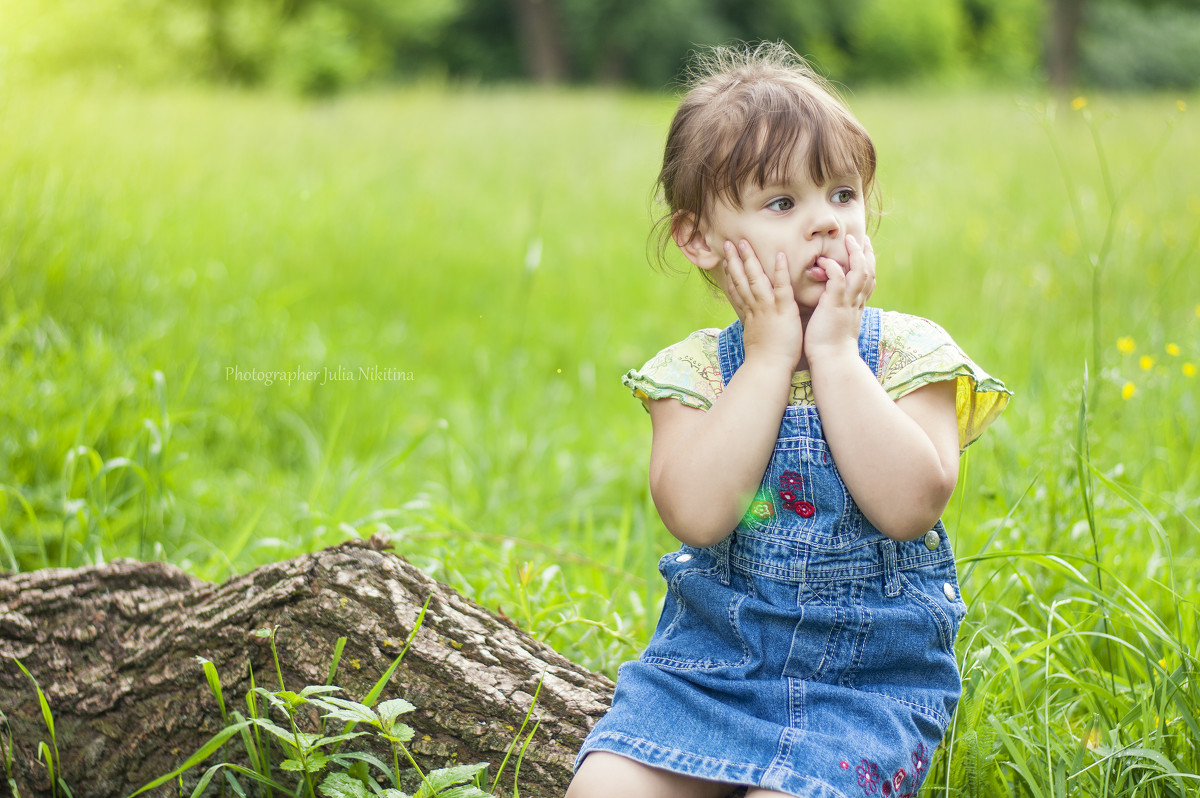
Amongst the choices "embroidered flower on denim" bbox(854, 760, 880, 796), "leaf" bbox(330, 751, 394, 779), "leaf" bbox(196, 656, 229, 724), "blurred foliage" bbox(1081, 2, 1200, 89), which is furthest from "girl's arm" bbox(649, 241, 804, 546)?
"blurred foliage" bbox(1081, 2, 1200, 89)

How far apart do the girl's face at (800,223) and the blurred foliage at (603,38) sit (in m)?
11.3

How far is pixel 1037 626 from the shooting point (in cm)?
193

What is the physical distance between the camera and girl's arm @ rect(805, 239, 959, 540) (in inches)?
48.7

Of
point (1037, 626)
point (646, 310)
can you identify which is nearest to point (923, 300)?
point (646, 310)

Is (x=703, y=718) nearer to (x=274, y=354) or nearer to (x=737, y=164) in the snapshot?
(x=737, y=164)

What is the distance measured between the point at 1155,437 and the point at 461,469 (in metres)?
2.49

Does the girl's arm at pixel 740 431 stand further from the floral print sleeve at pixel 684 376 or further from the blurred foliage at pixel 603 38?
the blurred foliage at pixel 603 38

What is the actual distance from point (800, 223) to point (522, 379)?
314 centimetres

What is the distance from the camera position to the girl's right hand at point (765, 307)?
131 centimetres

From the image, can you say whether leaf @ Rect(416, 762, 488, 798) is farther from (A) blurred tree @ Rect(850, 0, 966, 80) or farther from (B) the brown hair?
(A) blurred tree @ Rect(850, 0, 966, 80)

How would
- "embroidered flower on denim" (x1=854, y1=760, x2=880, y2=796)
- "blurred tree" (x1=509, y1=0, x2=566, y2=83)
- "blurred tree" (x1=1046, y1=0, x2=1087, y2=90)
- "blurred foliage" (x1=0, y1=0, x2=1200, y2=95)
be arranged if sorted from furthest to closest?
1. "blurred tree" (x1=509, y1=0, x2=566, y2=83)
2. "blurred tree" (x1=1046, y1=0, x2=1087, y2=90)
3. "blurred foliage" (x1=0, y1=0, x2=1200, y2=95)
4. "embroidered flower on denim" (x1=854, y1=760, x2=880, y2=796)

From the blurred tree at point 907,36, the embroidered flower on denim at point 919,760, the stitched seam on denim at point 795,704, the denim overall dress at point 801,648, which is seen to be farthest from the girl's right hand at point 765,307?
the blurred tree at point 907,36

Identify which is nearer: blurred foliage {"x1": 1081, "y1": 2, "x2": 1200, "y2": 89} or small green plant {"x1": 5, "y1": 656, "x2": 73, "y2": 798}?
small green plant {"x1": 5, "y1": 656, "x2": 73, "y2": 798}

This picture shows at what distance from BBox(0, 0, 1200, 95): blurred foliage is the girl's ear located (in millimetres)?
11101
